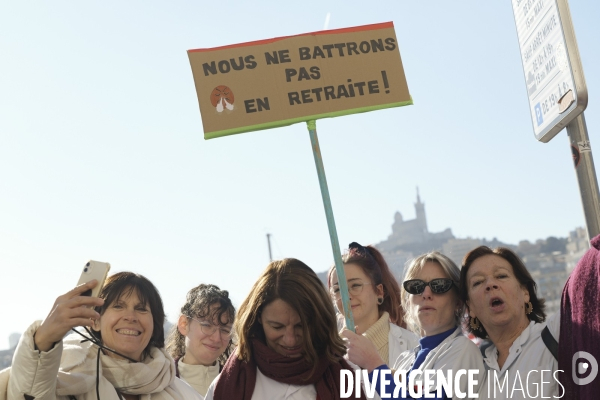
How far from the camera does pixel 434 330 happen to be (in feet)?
14.6

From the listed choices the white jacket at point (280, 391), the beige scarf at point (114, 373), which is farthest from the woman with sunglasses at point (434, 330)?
the beige scarf at point (114, 373)

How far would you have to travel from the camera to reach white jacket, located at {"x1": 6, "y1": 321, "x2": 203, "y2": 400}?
3715 millimetres

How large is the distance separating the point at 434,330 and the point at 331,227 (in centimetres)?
72

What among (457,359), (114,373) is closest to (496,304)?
(457,359)

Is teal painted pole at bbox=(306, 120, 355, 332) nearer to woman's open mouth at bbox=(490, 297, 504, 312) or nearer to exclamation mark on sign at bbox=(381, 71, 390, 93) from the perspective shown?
exclamation mark on sign at bbox=(381, 71, 390, 93)

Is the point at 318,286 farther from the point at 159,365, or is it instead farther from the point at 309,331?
the point at 159,365

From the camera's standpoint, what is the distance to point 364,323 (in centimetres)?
558

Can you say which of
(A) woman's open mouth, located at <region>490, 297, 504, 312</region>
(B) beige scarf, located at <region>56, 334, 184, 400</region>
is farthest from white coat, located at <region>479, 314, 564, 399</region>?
(B) beige scarf, located at <region>56, 334, 184, 400</region>

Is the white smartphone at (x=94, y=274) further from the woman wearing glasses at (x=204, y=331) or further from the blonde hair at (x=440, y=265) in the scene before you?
the woman wearing glasses at (x=204, y=331)

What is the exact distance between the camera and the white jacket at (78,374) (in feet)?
12.2

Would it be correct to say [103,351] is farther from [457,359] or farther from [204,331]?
[457,359]

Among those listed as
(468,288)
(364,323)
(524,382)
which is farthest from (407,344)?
(524,382)

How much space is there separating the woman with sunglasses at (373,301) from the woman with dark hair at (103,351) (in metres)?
1.21

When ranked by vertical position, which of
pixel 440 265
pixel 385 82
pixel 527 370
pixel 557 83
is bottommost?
pixel 527 370
